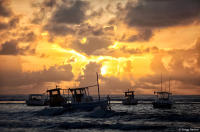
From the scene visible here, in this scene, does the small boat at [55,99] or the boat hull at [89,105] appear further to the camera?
the small boat at [55,99]

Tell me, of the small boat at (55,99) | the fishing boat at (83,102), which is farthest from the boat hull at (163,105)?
the small boat at (55,99)

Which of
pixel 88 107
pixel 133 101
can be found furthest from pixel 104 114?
pixel 133 101

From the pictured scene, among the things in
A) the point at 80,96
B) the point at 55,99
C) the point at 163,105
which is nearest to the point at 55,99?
the point at 55,99

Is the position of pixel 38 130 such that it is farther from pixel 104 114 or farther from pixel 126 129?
pixel 104 114

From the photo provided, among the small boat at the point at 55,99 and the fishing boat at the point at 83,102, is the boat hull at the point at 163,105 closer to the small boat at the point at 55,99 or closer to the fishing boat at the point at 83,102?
the fishing boat at the point at 83,102

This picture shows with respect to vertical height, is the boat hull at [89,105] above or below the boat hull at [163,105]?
above

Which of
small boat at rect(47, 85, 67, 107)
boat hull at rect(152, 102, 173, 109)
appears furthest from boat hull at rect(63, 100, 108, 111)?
boat hull at rect(152, 102, 173, 109)

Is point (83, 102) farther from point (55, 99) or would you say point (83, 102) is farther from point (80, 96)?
point (55, 99)

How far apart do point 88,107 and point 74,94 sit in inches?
189

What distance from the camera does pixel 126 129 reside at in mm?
28266

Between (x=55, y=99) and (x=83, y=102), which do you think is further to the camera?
(x=55, y=99)

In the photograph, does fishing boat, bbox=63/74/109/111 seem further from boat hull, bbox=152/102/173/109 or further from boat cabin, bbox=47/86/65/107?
boat hull, bbox=152/102/173/109

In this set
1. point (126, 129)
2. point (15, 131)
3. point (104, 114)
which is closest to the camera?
point (15, 131)

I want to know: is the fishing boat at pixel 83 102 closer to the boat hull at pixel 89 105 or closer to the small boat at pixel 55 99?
the boat hull at pixel 89 105
